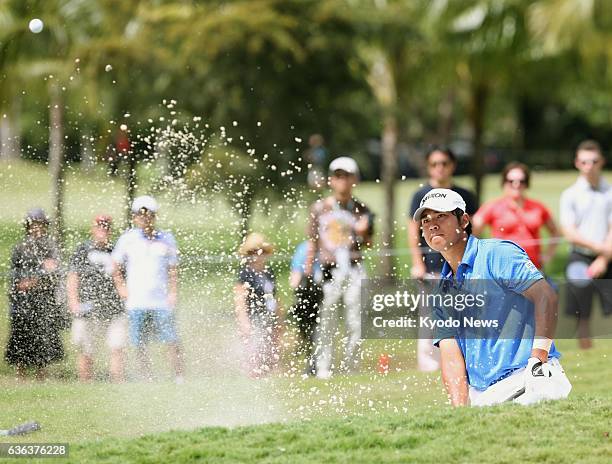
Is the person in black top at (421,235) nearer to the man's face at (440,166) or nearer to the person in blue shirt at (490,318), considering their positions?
the man's face at (440,166)

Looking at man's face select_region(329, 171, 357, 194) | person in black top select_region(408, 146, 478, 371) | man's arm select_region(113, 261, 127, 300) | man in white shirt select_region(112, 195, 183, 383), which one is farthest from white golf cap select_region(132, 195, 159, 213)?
person in black top select_region(408, 146, 478, 371)

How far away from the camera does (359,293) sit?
979 centimetres

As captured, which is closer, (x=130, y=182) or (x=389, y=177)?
(x=130, y=182)

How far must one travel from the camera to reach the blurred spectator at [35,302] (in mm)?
8570

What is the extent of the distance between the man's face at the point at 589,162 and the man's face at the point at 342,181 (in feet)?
7.86

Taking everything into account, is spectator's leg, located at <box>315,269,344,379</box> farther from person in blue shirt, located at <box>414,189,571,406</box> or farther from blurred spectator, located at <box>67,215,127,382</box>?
person in blue shirt, located at <box>414,189,571,406</box>

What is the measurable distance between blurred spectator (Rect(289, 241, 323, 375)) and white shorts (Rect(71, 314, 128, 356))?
1506 millimetres

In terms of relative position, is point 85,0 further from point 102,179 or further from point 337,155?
point 102,179

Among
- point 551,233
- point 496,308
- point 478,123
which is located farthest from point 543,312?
point 478,123

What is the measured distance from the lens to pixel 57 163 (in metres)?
13.2

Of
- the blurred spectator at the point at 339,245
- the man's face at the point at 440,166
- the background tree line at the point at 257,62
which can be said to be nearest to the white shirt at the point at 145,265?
the blurred spectator at the point at 339,245

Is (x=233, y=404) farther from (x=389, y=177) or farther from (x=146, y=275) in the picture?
(x=389, y=177)

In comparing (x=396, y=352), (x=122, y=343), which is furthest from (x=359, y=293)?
(x=122, y=343)

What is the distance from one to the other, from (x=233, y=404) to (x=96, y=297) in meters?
1.98
